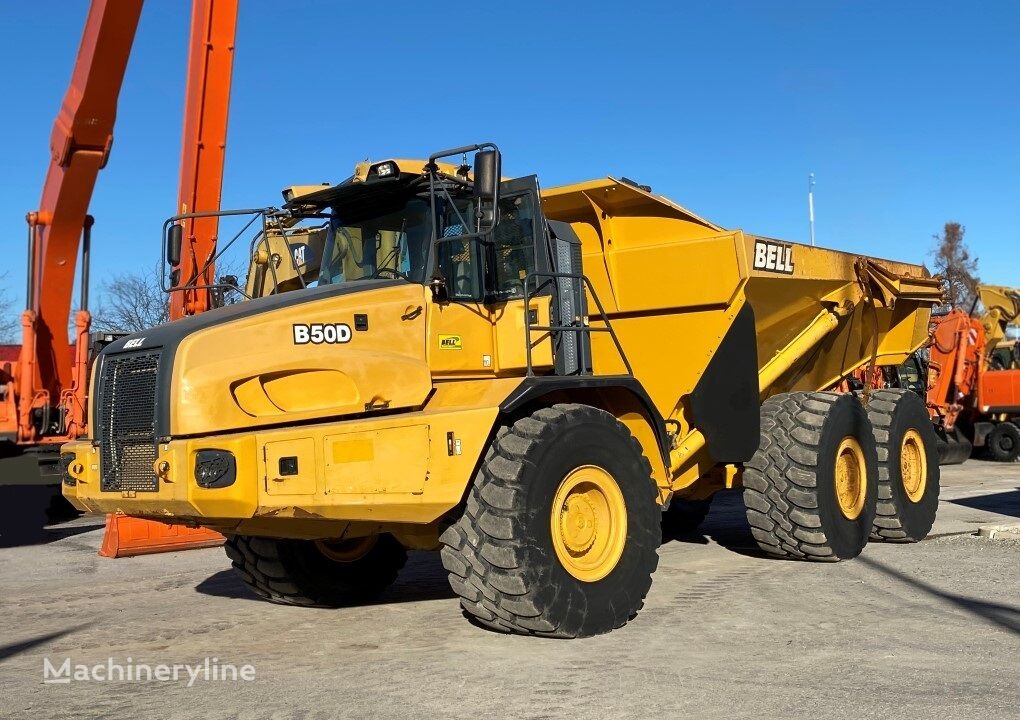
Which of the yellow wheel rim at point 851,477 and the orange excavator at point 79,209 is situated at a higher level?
the orange excavator at point 79,209

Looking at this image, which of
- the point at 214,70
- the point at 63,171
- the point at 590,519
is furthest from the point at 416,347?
the point at 63,171

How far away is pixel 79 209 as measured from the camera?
12.3 meters

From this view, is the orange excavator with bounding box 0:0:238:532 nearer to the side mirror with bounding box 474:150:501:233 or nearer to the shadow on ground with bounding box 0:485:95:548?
the shadow on ground with bounding box 0:485:95:548

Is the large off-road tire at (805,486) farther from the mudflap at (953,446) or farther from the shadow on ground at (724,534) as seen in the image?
the mudflap at (953,446)

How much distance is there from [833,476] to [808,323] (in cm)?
156

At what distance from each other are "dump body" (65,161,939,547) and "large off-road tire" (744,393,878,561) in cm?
34

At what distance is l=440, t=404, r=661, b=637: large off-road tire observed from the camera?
6.10m

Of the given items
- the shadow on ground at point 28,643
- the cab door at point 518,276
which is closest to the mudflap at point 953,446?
the cab door at point 518,276

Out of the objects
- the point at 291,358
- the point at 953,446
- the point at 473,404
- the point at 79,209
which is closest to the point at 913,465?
the point at 473,404

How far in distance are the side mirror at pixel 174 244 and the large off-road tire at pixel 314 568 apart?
6.39 feet

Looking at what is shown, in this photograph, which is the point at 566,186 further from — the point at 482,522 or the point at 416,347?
the point at 482,522

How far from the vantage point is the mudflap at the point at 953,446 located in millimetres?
20719

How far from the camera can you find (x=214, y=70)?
10977 mm

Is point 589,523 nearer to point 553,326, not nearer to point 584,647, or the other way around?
point 584,647
